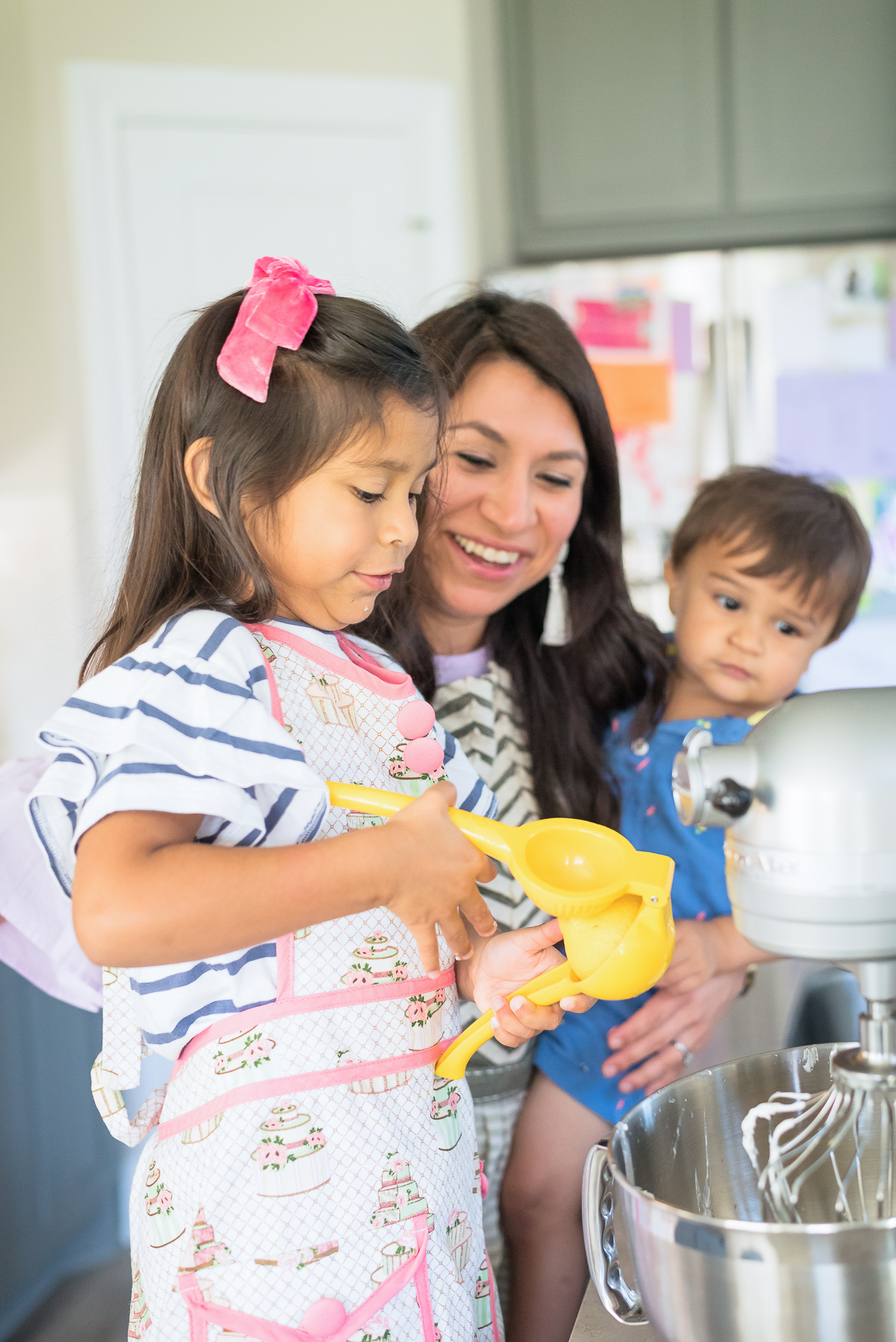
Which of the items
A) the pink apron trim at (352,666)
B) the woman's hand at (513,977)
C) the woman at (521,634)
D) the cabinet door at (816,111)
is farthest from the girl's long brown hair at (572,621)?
the cabinet door at (816,111)

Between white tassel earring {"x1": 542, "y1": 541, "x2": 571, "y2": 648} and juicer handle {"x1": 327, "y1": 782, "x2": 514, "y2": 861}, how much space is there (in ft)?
2.05

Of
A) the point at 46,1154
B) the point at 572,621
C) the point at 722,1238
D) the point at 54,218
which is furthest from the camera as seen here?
the point at 54,218

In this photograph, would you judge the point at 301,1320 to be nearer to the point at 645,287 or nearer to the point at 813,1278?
the point at 813,1278

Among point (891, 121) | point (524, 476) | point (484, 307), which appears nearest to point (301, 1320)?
point (524, 476)

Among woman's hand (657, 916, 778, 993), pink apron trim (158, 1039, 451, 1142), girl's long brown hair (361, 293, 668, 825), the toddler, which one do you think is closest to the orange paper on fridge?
the toddler

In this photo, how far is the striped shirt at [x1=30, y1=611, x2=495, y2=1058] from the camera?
607 millimetres

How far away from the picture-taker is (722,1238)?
1.51 feet

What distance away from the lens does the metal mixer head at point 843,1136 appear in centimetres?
Answer: 53

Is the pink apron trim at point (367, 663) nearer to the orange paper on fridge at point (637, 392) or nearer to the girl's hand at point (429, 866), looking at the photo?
the girl's hand at point (429, 866)

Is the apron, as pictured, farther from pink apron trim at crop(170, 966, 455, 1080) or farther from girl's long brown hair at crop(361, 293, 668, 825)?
girl's long brown hair at crop(361, 293, 668, 825)

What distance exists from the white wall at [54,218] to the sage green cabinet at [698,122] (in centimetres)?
20

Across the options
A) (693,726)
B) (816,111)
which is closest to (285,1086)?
(693,726)

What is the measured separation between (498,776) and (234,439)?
506 millimetres

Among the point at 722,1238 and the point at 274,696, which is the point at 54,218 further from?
the point at 722,1238
